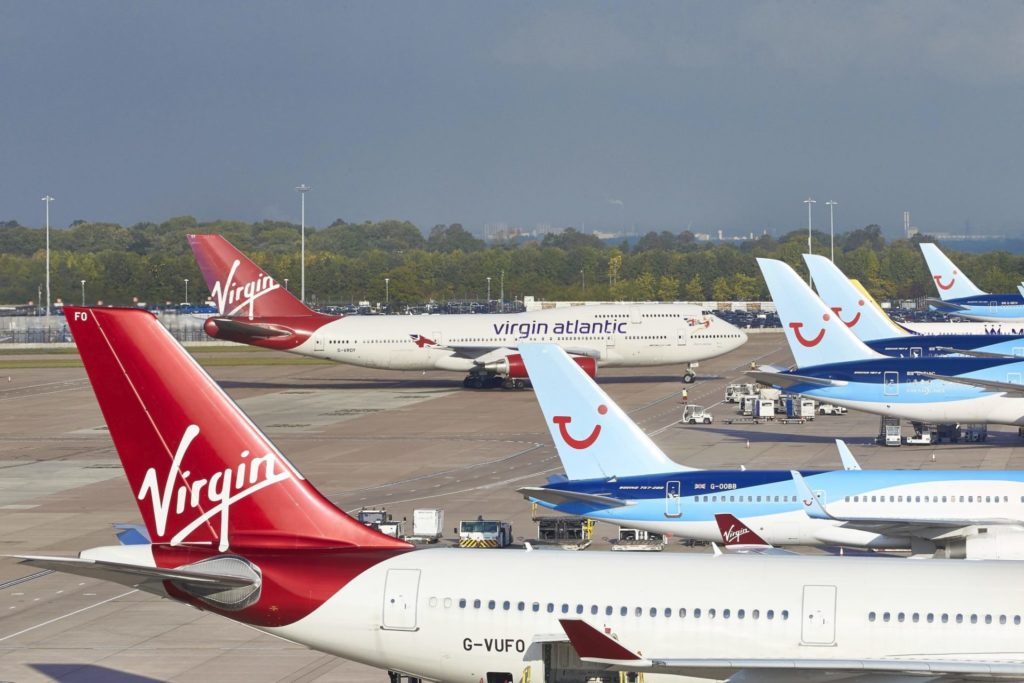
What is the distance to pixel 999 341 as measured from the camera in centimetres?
7294

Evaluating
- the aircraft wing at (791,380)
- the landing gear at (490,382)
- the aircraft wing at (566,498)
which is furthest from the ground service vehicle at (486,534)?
the landing gear at (490,382)

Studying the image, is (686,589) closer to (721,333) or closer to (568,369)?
(568,369)

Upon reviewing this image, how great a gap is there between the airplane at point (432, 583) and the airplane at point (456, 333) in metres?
71.9

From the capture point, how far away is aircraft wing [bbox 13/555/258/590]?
2030 cm

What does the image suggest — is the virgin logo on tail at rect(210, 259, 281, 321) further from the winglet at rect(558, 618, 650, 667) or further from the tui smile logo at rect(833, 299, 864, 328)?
the winglet at rect(558, 618, 650, 667)

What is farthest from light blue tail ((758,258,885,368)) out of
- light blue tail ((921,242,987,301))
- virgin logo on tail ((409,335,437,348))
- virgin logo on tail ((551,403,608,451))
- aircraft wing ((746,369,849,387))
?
light blue tail ((921,242,987,301))

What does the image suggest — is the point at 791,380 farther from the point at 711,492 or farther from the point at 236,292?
the point at 236,292

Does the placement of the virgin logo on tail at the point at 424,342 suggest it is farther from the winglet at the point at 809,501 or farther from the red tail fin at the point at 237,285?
the winglet at the point at 809,501

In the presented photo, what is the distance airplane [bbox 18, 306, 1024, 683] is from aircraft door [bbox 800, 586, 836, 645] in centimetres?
2

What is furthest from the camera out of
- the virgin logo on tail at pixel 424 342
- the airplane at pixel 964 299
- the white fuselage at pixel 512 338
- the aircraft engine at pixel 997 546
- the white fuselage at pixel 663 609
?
the airplane at pixel 964 299

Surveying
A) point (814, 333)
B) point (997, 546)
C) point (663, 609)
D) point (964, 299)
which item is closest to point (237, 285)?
point (814, 333)

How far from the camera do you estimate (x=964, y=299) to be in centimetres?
13625

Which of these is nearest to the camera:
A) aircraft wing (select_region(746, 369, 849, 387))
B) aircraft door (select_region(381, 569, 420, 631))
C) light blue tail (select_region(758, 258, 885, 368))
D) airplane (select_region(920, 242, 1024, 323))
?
aircraft door (select_region(381, 569, 420, 631))

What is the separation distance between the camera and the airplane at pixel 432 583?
21.2 metres
